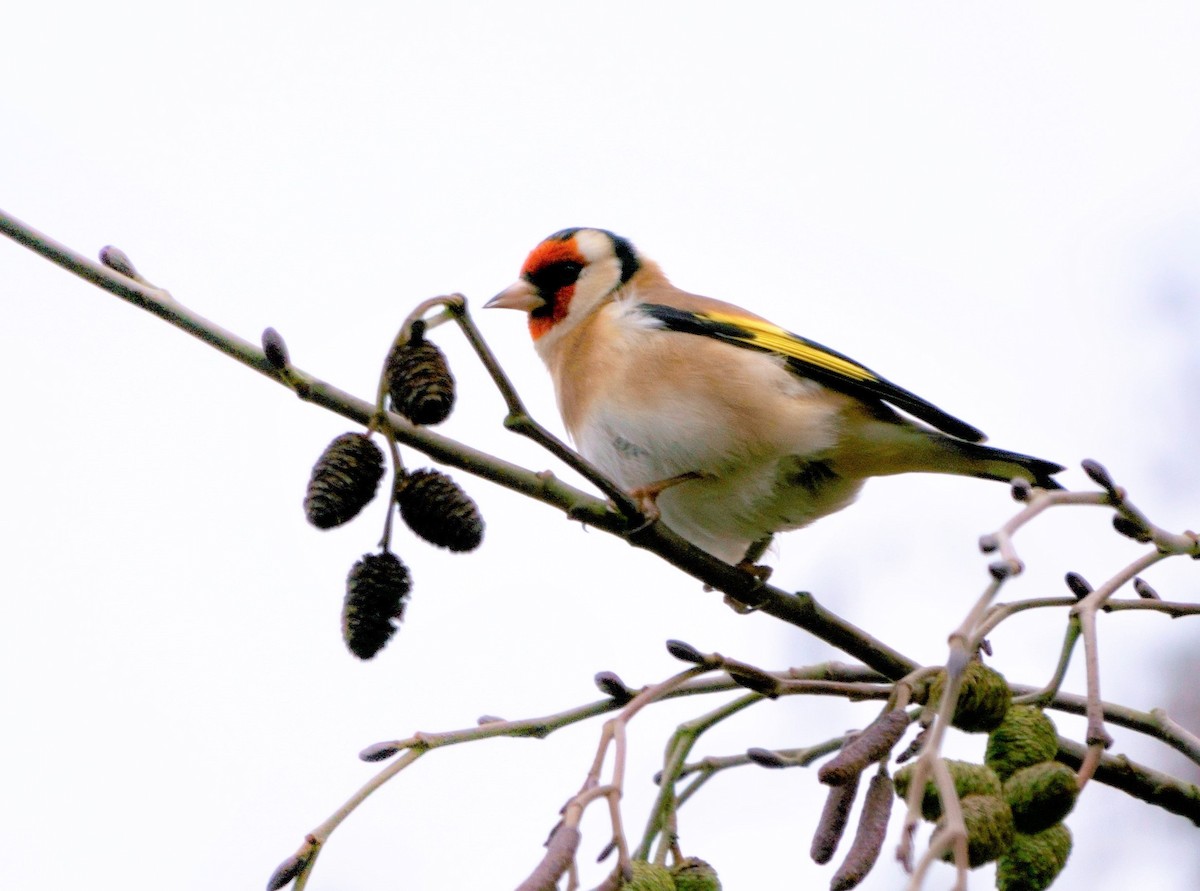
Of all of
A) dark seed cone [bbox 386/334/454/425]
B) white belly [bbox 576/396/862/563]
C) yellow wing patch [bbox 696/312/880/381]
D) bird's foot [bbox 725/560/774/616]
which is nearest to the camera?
dark seed cone [bbox 386/334/454/425]

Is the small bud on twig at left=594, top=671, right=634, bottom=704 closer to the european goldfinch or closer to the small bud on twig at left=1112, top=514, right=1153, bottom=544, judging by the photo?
the small bud on twig at left=1112, top=514, right=1153, bottom=544

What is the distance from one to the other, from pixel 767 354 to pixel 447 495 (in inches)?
67.0

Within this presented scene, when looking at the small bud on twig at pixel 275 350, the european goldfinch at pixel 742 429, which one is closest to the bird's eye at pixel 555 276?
the european goldfinch at pixel 742 429

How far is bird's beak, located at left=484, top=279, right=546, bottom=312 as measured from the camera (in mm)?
3814

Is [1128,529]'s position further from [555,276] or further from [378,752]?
[555,276]

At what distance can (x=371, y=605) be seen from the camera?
1.80 meters

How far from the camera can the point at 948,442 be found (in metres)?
3.15

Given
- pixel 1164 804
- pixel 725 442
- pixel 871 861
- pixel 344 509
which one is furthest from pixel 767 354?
pixel 871 861

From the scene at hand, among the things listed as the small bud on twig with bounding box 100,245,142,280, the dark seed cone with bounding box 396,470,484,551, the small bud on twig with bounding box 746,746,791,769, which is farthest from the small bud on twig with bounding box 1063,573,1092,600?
the small bud on twig with bounding box 100,245,142,280

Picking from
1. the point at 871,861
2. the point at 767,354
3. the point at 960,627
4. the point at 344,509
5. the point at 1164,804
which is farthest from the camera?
the point at 767,354

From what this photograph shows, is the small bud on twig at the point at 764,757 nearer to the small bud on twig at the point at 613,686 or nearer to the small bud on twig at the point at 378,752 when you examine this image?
the small bud on twig at the point at 613,686

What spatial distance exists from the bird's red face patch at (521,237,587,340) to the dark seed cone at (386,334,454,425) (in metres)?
2.00

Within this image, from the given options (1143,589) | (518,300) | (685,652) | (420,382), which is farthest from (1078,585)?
(518,300)

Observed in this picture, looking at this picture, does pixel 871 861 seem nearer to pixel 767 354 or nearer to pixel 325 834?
pixel 325 834
